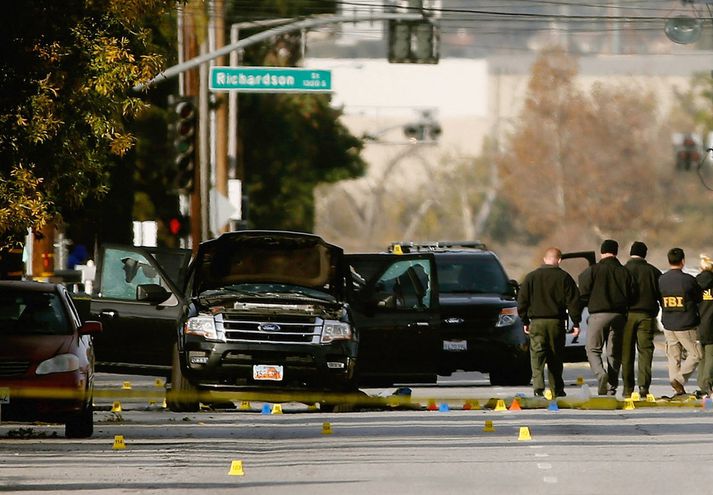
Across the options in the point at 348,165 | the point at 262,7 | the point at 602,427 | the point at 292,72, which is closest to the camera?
the point at 602,427

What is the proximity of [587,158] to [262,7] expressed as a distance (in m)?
39.8

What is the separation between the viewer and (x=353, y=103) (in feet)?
417

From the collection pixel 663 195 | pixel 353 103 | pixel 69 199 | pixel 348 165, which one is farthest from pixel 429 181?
pixel 69 199

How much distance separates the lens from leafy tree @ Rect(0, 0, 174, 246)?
20.4 metres

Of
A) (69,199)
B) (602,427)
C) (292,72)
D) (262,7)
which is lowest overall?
(602,427)

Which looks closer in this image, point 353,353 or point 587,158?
point 353,353

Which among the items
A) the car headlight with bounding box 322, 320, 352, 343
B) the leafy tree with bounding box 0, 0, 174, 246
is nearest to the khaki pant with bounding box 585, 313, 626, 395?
the car headlight with bounding box 322, 320, 352, 343

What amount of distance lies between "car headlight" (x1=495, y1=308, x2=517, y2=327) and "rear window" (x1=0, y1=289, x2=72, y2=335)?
867cm

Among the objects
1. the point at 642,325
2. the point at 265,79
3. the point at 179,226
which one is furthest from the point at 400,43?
the point at 642,325

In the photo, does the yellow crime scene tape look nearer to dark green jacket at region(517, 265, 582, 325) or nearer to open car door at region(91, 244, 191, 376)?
open car door at region(91, 244, 191, 376)

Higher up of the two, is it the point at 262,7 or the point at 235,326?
the point at 262,7

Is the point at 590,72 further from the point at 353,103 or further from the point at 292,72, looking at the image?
the point at 292,72

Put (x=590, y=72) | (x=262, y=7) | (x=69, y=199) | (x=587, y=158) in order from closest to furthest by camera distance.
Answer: (x=69, y=199) < (x=262, y=7) < (x=587, y=158) < (x=590, y=72)

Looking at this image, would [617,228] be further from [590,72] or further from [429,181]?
[590,72]
